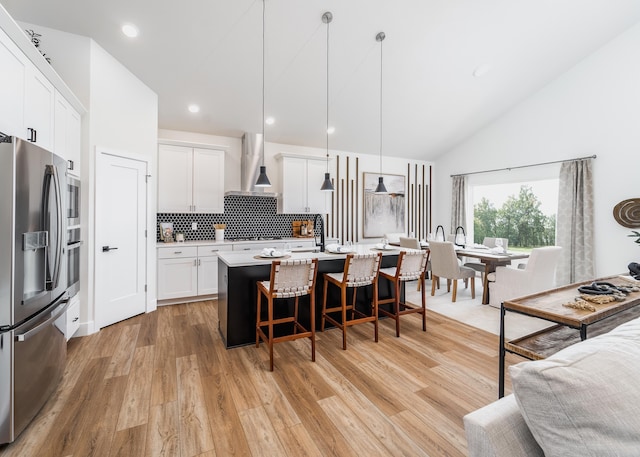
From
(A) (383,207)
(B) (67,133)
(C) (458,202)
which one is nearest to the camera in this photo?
(B) (67,133)

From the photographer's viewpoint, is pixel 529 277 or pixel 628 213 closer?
pixel 529 277

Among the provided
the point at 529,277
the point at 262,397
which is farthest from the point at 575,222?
the point at 262,397

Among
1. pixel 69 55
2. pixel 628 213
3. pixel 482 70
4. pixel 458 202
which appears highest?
pixel 482 70

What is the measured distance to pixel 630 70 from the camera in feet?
14.9

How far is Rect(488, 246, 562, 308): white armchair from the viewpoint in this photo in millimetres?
3848

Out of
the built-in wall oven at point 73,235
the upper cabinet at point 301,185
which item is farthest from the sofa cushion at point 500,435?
the upper cabinet at point 301,185

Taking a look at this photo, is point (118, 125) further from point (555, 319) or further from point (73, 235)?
point (555, 319)

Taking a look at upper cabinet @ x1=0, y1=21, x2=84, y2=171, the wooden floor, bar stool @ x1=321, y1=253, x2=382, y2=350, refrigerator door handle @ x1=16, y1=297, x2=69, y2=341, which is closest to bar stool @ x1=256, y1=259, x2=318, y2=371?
the wooden floor

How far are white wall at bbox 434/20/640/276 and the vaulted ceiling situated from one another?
25cm

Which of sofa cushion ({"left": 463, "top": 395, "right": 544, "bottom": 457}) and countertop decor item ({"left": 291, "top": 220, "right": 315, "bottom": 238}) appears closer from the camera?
sofa cushion ({"left": 463, "top": 395, "right": 544, "bottom": 457})

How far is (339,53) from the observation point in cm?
400

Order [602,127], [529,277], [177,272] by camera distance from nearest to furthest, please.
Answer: [529,277] → [177,272] → [602,127]

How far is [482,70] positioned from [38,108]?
5474 mm

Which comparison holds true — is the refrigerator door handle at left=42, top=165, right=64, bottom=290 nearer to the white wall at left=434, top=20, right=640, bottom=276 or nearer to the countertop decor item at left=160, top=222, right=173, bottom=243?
the countertop decor item at left=160, top=222, right=173, bottom=243
